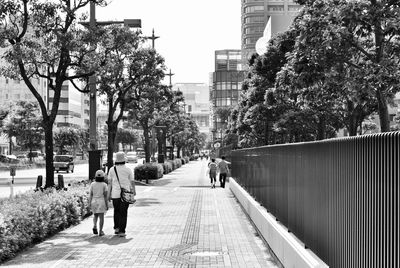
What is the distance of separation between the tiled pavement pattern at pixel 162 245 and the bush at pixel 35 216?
207 millimetres

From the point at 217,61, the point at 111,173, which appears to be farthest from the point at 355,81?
the point at 217,61

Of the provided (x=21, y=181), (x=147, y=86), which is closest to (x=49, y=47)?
(x=147, y=86)

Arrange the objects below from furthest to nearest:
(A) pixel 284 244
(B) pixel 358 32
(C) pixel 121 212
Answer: (B) pixel 358 32 < (C) pixel 121 212 < (A) pixel 284 244

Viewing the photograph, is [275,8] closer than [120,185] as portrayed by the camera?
No

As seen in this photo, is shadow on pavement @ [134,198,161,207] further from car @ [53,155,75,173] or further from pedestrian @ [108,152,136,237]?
car @ [53,155,75,173]

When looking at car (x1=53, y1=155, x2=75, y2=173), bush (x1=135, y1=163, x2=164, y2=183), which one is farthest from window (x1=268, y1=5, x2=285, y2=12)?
bush (x1=135, y1=163, x2=164, y2=183)

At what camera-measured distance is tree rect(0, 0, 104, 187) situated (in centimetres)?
1564

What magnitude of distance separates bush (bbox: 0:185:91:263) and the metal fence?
4.65 meters

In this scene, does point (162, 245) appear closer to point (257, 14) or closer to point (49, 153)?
point (49, 153)

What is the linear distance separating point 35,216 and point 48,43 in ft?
22.7

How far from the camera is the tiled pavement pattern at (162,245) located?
9359mm

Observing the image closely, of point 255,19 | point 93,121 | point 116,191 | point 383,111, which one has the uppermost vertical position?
point 255,19

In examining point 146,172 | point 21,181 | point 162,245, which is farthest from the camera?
point 21,181

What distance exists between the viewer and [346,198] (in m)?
5.39
